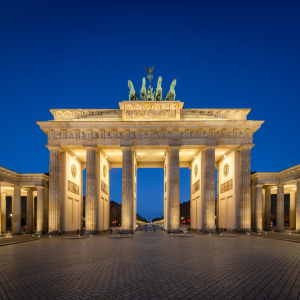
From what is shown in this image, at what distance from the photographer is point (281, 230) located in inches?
1609

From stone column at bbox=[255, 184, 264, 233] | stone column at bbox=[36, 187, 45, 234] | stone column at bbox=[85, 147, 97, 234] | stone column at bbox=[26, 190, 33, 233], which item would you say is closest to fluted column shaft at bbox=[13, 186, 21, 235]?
stone column at bbox=[26, 190, 33, 233]

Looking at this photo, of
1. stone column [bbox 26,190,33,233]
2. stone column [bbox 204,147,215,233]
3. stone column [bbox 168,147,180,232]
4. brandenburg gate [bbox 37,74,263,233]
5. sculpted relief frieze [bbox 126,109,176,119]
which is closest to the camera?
stone column [bbox 204,147,215,233]

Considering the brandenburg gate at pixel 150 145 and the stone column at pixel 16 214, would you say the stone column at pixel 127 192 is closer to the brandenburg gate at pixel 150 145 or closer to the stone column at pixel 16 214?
the brandenburg gate at pixel 150 145

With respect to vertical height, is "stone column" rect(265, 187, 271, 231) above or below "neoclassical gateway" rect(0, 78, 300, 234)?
below

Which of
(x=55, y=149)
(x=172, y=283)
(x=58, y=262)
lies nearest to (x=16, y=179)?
(x=55, y=149)

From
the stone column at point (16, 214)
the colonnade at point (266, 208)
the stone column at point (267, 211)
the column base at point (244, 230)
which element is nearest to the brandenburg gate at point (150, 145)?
A: the column base at point (244, 230)

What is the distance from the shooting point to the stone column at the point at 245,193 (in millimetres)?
36281

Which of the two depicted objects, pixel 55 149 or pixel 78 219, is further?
pixel 78 219

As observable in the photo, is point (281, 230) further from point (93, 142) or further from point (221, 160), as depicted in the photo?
point (93, 142)

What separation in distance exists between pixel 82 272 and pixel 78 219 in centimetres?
3545

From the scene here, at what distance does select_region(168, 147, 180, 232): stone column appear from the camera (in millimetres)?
36031

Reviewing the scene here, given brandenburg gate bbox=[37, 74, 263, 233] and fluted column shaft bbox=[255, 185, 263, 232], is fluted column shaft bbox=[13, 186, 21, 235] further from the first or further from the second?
fluted column shaft bbox=[255, 185, 263, 232]

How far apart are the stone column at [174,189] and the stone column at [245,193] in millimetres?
8658

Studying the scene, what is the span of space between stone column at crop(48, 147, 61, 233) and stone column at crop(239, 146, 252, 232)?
24.7 m
